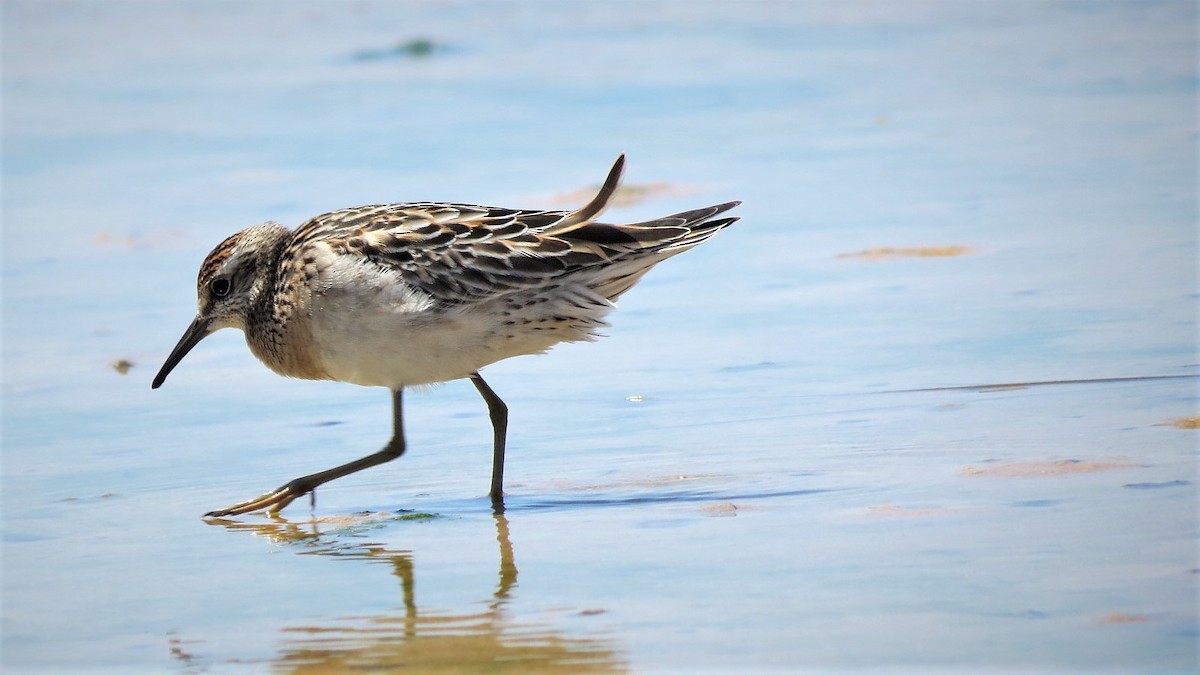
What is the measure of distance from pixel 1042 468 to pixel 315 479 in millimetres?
3197

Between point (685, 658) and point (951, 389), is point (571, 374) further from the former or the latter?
point (685, 658)

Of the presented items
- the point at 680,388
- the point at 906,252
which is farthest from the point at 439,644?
the point at 906,252

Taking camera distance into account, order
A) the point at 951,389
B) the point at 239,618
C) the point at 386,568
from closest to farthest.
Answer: the point at 239,618
the point at 386,568
the point at 951,389

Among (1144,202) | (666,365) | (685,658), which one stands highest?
(1144,202)

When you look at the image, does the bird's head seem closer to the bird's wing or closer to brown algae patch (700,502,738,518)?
the bird's wing

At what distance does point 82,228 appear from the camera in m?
13.0

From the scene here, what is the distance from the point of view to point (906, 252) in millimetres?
11227

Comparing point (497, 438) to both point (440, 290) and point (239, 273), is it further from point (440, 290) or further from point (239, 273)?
point (239, 273)

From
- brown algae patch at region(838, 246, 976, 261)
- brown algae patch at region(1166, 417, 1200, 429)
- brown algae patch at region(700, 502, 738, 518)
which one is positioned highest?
brown algae patch at region(838, 246, 976, 261)

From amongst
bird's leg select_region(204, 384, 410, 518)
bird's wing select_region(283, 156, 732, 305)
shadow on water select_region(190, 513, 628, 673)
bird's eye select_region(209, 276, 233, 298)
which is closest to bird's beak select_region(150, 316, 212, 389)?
bird's eye select_region(209, 276, 233, 298)

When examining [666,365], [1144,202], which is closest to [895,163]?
[1144,202]

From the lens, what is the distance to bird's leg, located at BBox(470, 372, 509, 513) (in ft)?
25.2

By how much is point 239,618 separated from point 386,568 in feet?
2.31

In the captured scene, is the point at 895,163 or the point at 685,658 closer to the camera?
the point at 685,658
